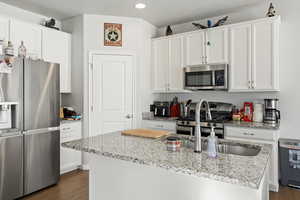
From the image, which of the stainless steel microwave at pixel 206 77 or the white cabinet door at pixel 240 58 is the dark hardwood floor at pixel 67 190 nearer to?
the stainless steel microwave at pixel 206 77

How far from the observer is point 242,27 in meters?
3.21

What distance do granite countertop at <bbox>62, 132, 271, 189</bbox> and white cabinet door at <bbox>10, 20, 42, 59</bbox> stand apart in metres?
2.18

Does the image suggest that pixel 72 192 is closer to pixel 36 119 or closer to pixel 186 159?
pixel 36 119

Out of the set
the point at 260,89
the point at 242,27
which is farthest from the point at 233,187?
the point at 242,27

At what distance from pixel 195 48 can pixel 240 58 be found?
2.58 ft

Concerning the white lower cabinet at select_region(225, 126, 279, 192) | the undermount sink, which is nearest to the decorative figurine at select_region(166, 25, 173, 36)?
the white lower cabinet at select_region(225, 126, 279, 192)

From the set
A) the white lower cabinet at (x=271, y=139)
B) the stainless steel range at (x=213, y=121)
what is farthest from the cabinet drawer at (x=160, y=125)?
the white lower cabinet at (x=271, y=139)

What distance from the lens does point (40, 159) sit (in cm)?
278

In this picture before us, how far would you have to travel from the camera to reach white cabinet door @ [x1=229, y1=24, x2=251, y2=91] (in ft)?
10.4

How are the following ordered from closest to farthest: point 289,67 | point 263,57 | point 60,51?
point 263,57 → point 289,67 → point 60,51

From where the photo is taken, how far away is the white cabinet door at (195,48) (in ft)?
11.8

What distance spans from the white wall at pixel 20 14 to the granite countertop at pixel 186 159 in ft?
9.20

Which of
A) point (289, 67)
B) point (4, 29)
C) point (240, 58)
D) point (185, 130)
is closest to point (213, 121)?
point (185, 130)

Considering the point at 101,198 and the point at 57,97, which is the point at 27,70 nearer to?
the point at 57,97
